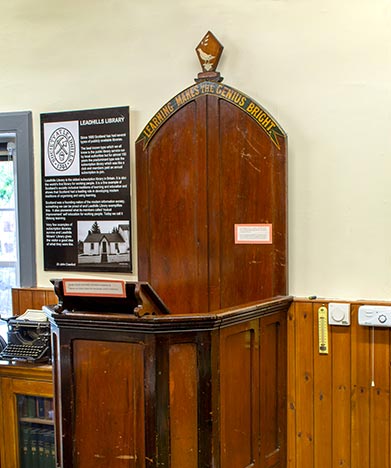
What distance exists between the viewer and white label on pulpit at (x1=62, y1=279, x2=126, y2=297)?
2.10m

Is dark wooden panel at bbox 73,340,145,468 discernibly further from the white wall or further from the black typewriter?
the white wall

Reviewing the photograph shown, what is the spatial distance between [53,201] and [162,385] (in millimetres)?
1683

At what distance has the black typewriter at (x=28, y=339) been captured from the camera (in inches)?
120

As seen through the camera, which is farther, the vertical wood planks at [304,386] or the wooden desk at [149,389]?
the vertical wood planks at [304,386]

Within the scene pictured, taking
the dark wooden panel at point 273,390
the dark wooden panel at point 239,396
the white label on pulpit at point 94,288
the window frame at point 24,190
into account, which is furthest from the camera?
the window frame at point 24,190

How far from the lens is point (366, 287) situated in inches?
107

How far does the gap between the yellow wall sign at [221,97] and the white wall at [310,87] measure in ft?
0.24

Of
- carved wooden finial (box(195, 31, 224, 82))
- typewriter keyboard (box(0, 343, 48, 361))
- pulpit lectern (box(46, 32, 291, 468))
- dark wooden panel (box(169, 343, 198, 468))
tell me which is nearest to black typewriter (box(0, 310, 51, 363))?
typewriter keyboard (box(0, 343, 48, 361))

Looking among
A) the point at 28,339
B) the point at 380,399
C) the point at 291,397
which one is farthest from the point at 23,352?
the point at 380,399

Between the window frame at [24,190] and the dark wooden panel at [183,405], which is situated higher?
the window frame at [24,190]

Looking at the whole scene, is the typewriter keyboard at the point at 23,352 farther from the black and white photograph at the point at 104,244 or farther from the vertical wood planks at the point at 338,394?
the vertical wood planks at the point at 338,394

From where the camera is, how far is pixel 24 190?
3484 millimetres

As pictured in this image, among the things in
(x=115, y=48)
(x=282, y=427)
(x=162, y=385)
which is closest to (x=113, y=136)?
(x=115, y=48)

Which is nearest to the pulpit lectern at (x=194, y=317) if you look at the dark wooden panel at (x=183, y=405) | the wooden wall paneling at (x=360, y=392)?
the dark wooden panel at (x=183, y=405)
